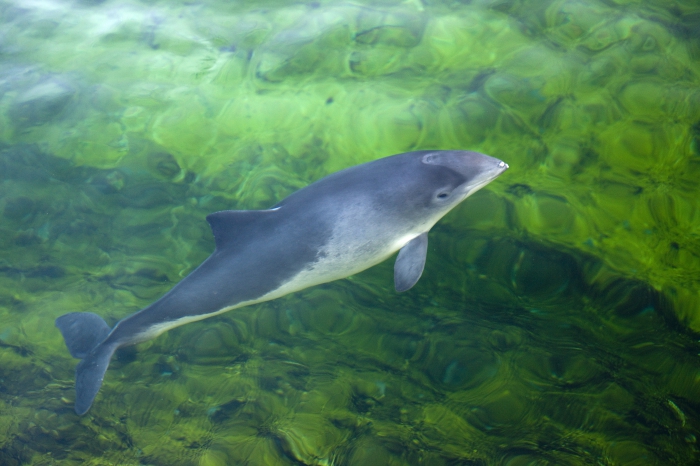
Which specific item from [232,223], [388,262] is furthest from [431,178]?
[232,223]

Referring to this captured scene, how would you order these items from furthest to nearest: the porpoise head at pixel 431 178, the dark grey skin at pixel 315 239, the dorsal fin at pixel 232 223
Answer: the porpoise head at pixel 431 178, the dark grey skin at pixel 315 239, the dorsal fin at pixel 232 223

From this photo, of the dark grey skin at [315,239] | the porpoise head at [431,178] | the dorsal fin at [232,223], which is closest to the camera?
the dorsal fin at [232,223]

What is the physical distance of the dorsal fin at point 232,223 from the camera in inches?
170

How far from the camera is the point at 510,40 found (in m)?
6.08

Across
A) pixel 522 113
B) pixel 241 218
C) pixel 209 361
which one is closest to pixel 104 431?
pixel 209 361

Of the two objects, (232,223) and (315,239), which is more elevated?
(232,223)

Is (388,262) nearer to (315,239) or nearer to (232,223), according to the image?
(315,239)

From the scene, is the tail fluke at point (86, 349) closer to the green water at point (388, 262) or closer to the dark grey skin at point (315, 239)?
the dark grey skin at point (315, 239)

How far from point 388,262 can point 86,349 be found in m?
3.37

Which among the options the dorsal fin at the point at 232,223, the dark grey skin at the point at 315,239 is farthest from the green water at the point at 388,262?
the dorsal fin at the point at 232,223

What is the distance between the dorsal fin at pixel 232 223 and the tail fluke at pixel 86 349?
5.30ft

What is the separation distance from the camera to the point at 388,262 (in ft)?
17.4

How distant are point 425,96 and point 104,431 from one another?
5232mm

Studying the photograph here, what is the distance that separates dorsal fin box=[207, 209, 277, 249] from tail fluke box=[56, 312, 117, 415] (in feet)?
5.30
